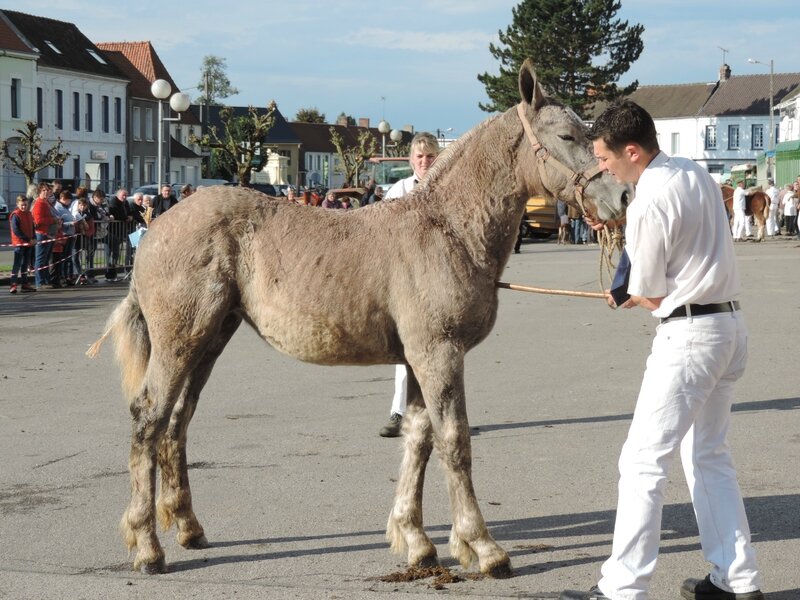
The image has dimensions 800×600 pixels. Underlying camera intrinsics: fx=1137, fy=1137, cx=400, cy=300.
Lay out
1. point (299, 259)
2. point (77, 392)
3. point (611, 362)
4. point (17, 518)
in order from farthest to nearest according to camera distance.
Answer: point (611, 362) < point (77, 392) < point (17, 518) < point (299, 259)

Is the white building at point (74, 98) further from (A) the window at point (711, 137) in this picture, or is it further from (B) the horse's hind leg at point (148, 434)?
(A) the window at point (711, 137)

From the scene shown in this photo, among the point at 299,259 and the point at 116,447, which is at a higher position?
the point at 299,259

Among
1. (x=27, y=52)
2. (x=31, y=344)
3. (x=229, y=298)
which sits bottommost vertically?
(x=31, y=344)

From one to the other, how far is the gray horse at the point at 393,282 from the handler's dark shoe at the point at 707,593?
2.74 feet

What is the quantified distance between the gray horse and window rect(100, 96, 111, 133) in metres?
71.3

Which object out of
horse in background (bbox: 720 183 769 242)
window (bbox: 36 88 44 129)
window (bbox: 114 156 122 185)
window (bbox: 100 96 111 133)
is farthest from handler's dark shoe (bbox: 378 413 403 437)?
window (bbox: 114 156 122 185)

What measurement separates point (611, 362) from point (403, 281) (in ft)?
23.5

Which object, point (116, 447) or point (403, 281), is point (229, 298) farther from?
point (116, 447)

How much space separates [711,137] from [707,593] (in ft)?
367

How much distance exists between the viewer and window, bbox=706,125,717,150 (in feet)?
365

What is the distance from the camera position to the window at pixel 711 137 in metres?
111

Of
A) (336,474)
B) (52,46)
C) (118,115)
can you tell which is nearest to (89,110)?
(118,115)

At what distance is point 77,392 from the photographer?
1040cm

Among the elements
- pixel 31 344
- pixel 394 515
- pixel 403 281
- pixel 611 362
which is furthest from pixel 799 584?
pixel 31 344
